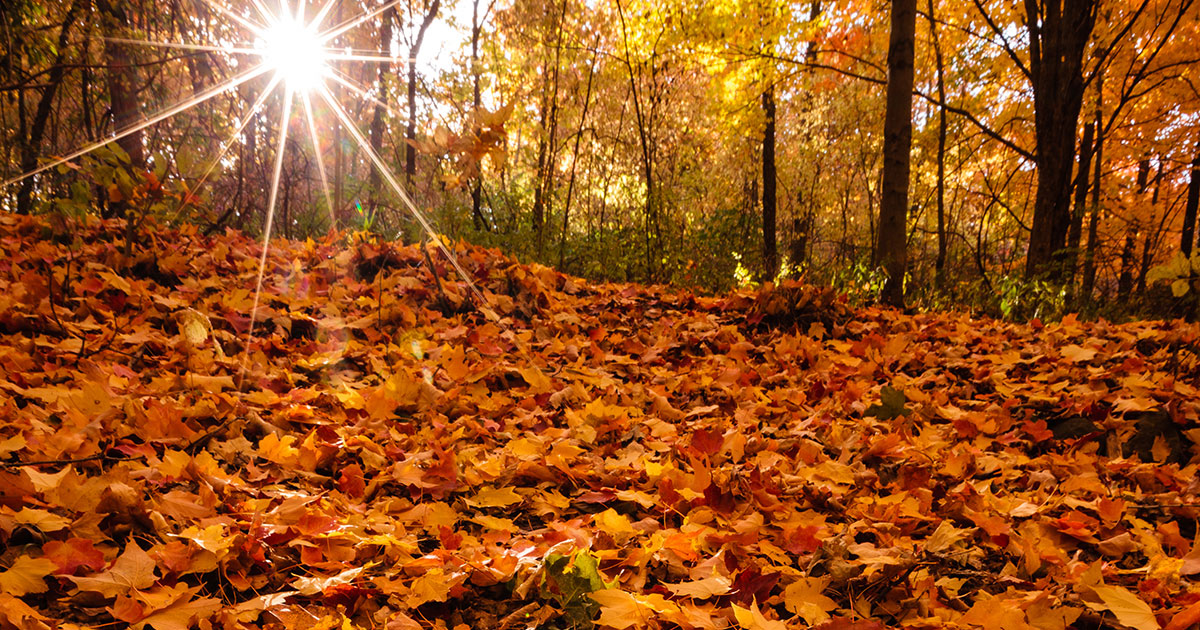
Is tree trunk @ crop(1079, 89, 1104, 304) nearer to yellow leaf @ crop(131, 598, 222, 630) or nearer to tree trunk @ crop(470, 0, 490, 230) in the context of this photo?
tree trunk @ crop(470, 0, 490, 230)

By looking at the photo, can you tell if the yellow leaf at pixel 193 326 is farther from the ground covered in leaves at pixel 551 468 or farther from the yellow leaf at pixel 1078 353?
the yellow leaf at pixel 1078 353

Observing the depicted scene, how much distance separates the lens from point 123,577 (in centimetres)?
101

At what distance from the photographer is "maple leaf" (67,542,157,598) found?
3.25 feet

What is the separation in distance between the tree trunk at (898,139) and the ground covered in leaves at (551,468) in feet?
3.83

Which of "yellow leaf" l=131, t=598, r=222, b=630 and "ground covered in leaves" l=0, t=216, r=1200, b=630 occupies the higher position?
"ground covered in leaves" l=0, t=216, r=1200, b=630

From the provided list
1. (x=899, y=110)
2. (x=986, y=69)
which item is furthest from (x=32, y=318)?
(x=986, y=69)

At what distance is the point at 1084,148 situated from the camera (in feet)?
27.8

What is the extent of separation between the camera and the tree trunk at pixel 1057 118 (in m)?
5.50

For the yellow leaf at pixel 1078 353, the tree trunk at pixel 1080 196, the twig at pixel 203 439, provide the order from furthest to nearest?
the tree trunk at pixel 1080 196
the yellow leaf at pixel 1078 353
the twig at pixel 203 439

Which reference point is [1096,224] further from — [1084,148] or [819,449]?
[819,449]

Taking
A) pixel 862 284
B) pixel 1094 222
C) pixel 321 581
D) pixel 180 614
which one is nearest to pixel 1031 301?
pixel 862 284

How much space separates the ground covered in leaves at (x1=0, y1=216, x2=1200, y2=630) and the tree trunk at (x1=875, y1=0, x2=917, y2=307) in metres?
1.17

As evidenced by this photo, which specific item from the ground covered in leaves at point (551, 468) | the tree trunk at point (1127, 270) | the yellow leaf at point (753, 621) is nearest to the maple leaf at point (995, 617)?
the ground covered in leaves at point (551, 468)

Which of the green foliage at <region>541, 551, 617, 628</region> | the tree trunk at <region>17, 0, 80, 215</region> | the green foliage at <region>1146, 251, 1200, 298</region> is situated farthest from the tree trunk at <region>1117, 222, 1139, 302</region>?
the tree trunk at <region>17, 0, 80, 215</region>
